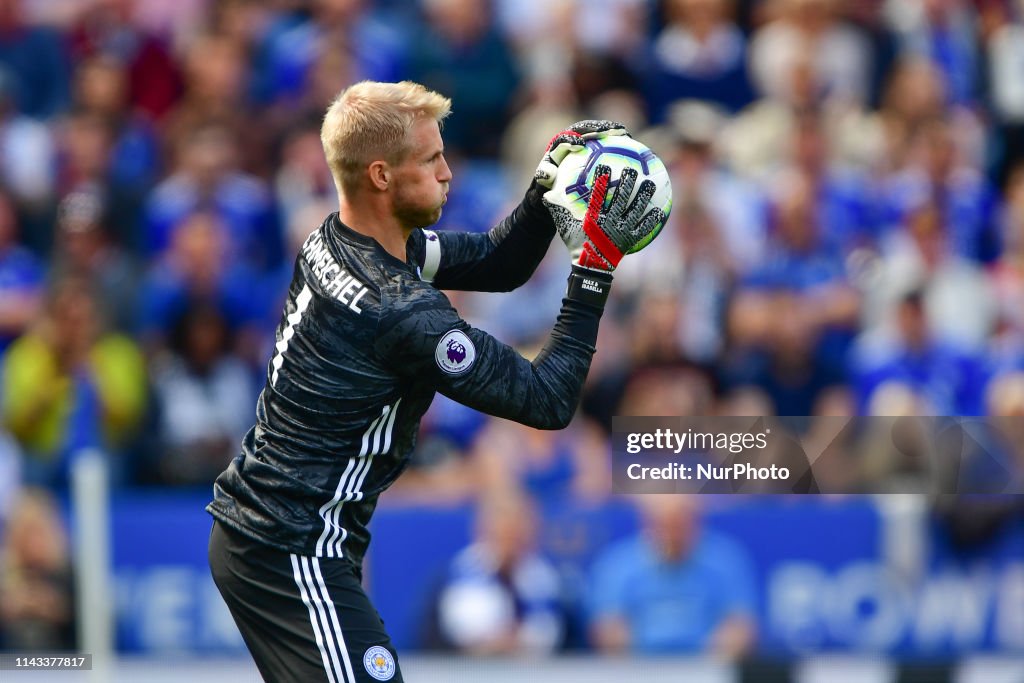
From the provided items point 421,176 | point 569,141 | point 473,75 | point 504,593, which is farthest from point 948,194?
point 421,176

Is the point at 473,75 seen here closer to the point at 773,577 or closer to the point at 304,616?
the point at 773,577

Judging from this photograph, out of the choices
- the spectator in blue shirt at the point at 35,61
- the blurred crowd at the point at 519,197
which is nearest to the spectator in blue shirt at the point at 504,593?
the blurred crowd at the point at 519,197

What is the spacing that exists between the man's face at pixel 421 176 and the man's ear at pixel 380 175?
17mm

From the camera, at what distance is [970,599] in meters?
7.88

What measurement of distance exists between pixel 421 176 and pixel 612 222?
0.55 m

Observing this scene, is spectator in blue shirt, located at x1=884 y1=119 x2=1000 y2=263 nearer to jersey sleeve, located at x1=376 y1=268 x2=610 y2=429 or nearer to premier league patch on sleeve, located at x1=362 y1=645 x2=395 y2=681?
jersey sleeve, located at x1=376 y1=268 x2=610 y2=429

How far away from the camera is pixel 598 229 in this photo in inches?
175

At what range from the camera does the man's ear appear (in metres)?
4.41

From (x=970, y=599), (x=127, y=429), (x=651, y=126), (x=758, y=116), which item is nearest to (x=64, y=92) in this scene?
(x=127, y=429)

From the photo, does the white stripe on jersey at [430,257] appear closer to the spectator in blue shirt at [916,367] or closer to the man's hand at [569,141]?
the man's hand at [569,141]

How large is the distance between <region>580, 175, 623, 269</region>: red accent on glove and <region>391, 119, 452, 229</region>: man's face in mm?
418

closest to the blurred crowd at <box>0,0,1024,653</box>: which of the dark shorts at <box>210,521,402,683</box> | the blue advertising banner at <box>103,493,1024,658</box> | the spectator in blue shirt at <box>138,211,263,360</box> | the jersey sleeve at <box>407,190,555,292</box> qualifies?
the spectator in blue shirt at <box>138,211,263,360</box>

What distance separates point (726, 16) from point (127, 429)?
4.68 metres

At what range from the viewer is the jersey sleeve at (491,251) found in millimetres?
4895
